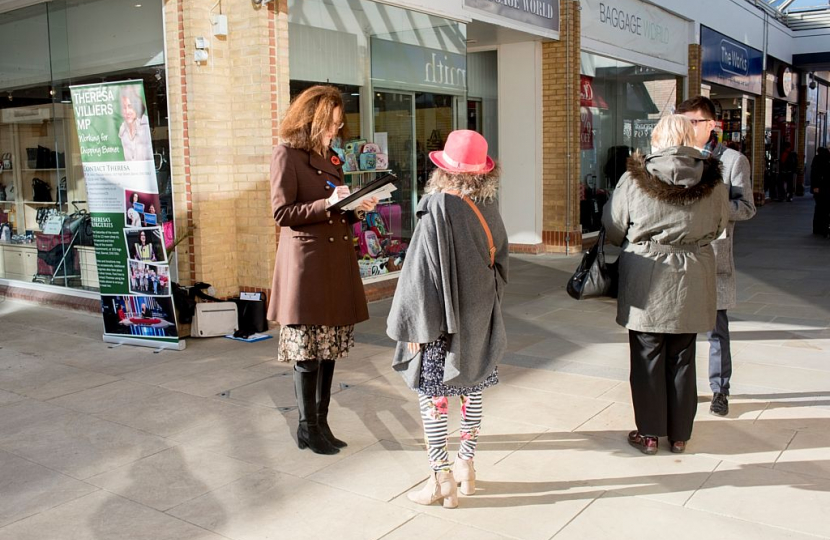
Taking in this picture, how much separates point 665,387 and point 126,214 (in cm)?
471

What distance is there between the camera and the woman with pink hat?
3549 millimetres

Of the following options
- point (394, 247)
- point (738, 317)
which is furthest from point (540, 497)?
point (394, 247)

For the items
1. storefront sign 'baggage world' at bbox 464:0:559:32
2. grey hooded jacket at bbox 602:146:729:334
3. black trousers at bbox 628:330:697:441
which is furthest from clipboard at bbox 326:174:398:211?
storefront sign 'baggage world' at bbox 464:0:559:32

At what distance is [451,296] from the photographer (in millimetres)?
3553

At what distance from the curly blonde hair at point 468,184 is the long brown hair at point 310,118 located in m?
0.93

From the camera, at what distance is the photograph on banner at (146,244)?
22.0 ft

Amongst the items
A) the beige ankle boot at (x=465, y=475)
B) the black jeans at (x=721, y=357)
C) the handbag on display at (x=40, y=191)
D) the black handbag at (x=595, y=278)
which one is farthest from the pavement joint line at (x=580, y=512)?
the handbag on display at (x=40, y=191)

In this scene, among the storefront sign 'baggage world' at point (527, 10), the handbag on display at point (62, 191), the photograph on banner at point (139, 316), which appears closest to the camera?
the photograph on banner at point (139, 316)

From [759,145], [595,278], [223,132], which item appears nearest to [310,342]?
[595,278]

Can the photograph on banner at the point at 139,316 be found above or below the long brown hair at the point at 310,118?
below

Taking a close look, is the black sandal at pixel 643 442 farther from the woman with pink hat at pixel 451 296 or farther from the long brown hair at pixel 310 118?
the long brown hair at pixel 310 118

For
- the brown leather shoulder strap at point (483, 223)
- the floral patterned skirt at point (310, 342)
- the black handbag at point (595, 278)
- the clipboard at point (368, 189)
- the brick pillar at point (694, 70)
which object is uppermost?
the brick pillar at point (694, 70)

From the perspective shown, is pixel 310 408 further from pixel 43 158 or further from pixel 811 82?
pixel 811 82

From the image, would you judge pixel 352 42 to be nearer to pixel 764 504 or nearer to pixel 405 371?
pixel 405 371
